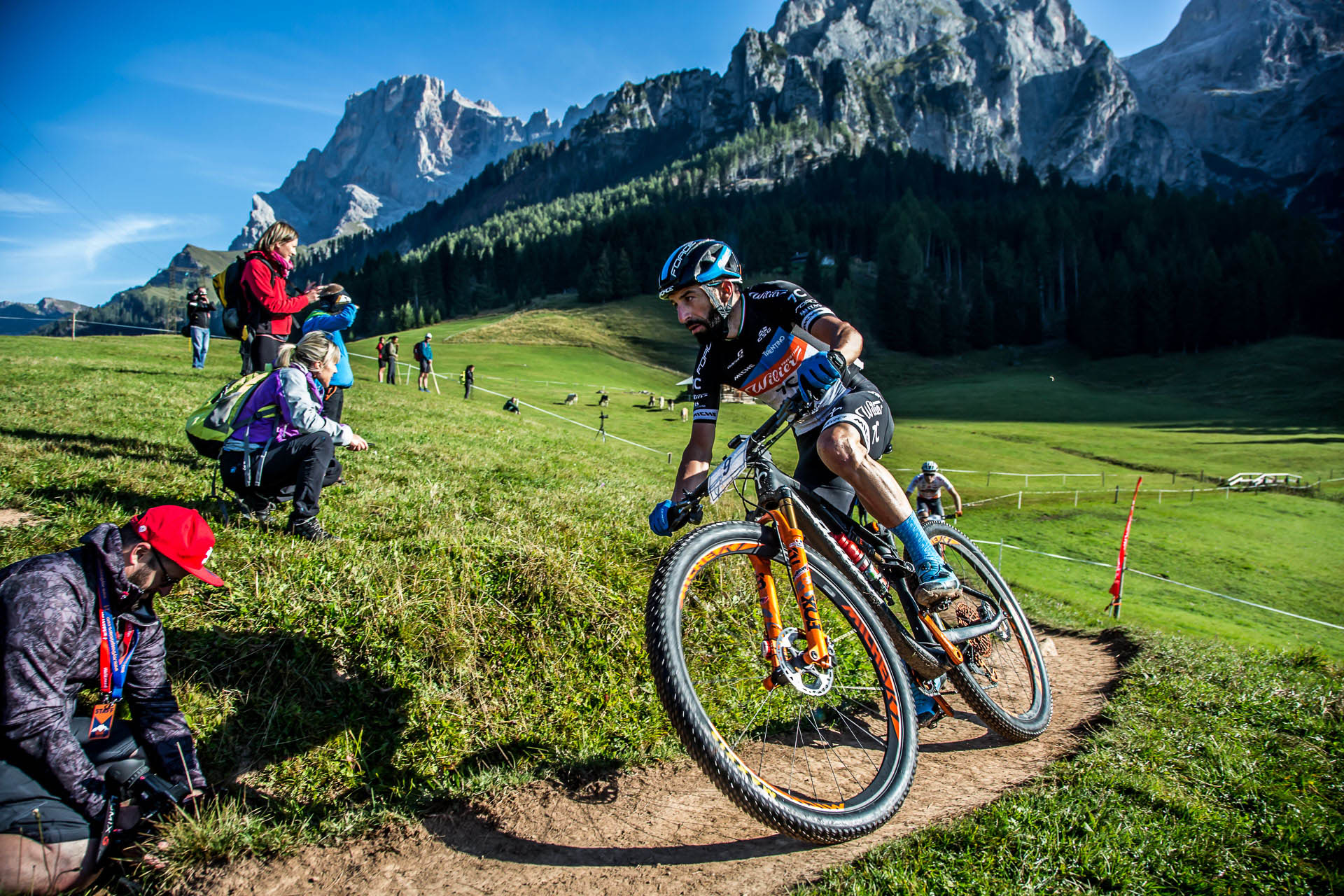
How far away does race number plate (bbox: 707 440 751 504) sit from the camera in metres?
3.69

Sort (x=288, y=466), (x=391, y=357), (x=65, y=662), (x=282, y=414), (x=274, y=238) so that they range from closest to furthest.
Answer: (x=65, y=662)
(x=288, y=466)
(x=282, y=414)
(x=274, y=238)
(x=391, y=357)

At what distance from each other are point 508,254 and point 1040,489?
411ft

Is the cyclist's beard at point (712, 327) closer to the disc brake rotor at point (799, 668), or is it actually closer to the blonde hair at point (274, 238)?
the disc brake rotor at point (799, 668)

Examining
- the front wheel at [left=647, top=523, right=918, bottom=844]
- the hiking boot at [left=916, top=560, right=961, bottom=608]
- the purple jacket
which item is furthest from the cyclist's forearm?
the purple jacket

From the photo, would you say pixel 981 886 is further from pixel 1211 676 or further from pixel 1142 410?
pixel 1142 410

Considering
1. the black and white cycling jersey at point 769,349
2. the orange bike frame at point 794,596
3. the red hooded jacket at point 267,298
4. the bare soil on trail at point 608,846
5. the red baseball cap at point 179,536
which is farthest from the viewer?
the red hooded jacket at point 267,298

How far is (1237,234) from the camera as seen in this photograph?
126812 millimetres

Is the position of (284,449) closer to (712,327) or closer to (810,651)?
(712,327)

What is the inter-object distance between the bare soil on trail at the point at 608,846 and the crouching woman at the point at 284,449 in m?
3.23

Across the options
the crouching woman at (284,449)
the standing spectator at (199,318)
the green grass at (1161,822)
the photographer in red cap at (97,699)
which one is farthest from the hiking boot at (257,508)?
the standing spectator at (199,318)

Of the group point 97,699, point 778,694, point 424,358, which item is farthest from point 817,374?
point 424,358

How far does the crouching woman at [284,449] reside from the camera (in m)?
6.23

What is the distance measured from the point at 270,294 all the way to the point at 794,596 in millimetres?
7232

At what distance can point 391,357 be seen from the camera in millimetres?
38188
